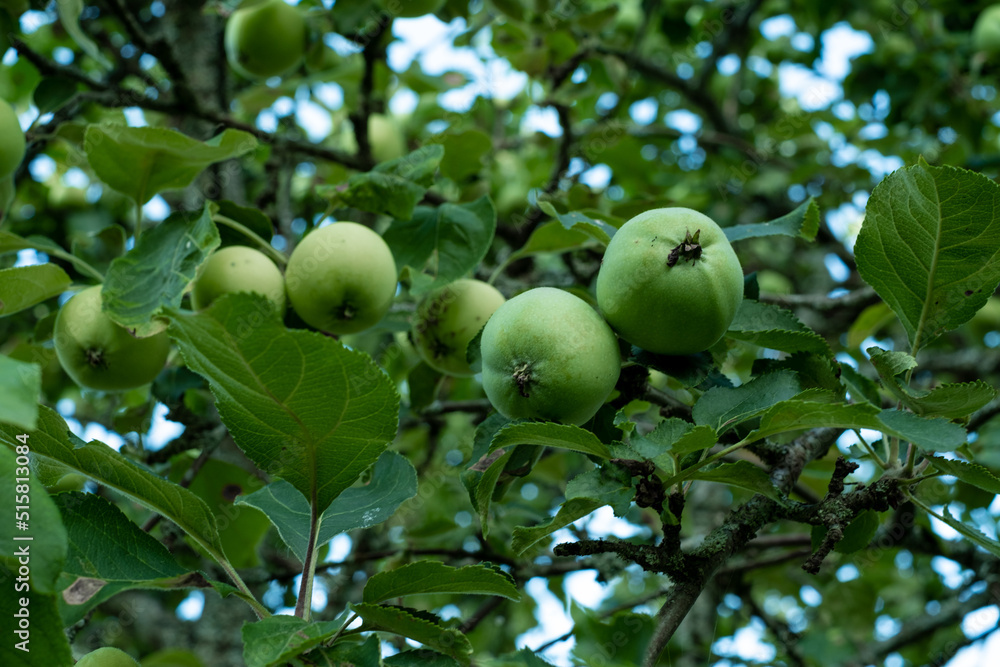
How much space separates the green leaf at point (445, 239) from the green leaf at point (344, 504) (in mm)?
436

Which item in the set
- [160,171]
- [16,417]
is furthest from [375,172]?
[16,417]

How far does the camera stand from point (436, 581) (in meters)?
1.22

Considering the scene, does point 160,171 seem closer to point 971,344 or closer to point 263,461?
point 263,461

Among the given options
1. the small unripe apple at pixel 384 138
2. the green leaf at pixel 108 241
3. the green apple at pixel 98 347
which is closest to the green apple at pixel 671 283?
the green apple at pixel 98 347

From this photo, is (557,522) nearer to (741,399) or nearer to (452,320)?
(741,399)

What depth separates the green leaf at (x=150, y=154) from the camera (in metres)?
1.63

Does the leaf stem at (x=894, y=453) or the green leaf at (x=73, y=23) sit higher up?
the green leaf at (x=73, y=23)

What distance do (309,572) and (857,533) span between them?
969 millimetres

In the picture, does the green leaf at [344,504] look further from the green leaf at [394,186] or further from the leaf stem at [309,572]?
the green leaf at [394,186]

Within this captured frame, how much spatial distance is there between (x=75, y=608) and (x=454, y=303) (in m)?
0.96

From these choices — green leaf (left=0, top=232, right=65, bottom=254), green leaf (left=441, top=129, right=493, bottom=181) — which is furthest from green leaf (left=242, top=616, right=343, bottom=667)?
green leaf (left=441, top=129, right=493, bottom=181)

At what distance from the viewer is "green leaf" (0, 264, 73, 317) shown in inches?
64.7

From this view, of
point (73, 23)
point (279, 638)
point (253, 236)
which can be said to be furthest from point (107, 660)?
point (73, 23)

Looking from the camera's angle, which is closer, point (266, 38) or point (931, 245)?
point (931, 245)
